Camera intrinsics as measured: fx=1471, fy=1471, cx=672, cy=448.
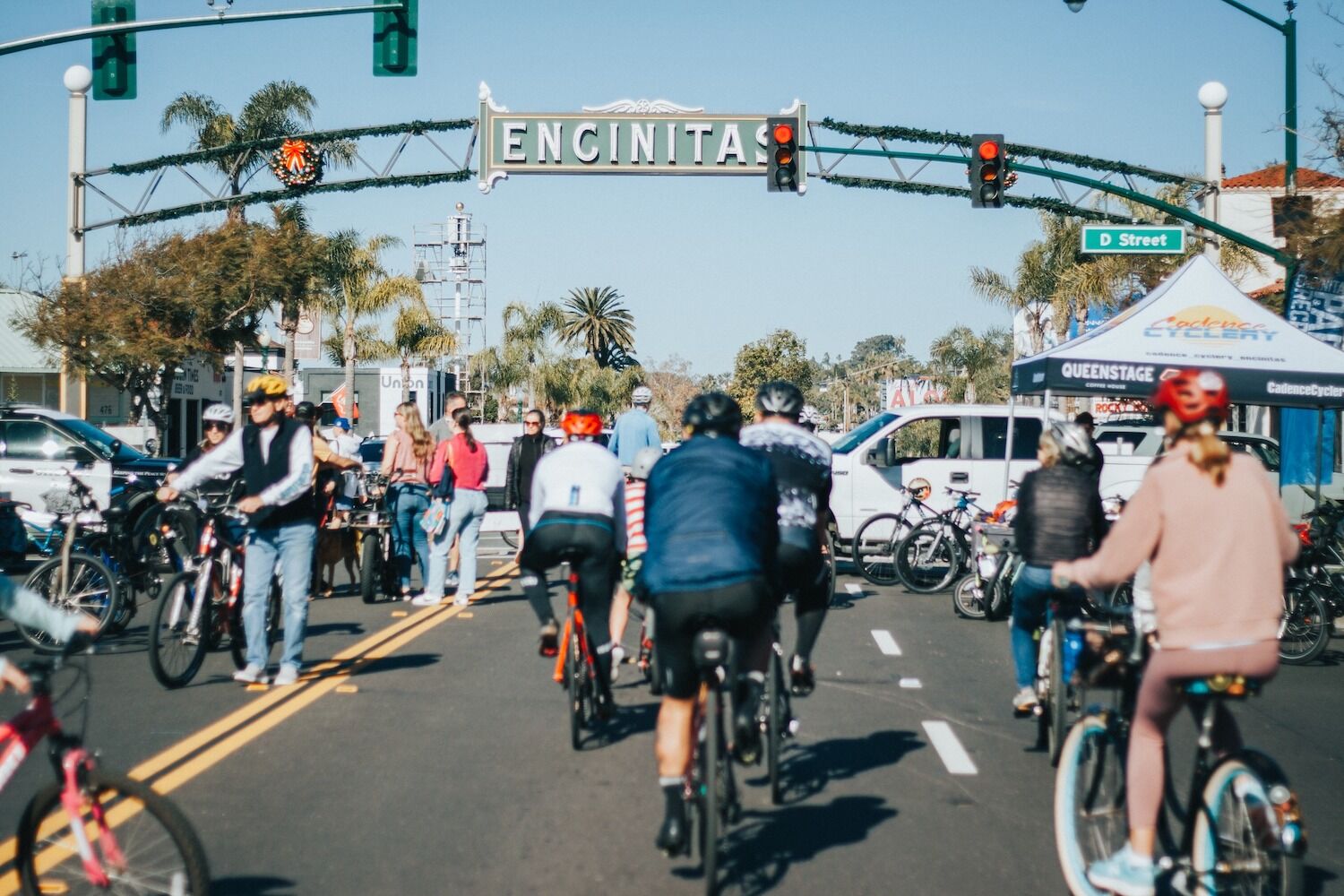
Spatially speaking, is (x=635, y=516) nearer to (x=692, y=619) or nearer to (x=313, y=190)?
(x=692, y=619)

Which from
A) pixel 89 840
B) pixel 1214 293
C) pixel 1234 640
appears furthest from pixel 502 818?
pixel 1214 293

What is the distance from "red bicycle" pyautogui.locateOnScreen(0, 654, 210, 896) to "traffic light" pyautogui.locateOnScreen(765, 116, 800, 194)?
17604mm

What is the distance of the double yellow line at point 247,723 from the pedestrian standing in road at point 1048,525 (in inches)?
170

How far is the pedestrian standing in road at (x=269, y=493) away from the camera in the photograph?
9.19 meters

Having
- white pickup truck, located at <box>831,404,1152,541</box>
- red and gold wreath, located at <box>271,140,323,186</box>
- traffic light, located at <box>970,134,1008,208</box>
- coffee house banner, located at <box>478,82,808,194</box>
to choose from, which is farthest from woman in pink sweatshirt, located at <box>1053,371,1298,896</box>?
red and gold wreath, located at <box>271,140,323,186</box>

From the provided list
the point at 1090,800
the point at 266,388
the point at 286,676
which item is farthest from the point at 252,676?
the point at 1090,800

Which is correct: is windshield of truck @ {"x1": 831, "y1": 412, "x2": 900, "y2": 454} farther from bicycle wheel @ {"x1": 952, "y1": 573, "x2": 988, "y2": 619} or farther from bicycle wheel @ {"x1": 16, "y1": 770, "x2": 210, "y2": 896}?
bicycle wheel @ {"x1": 16, "y1": 770, "x2": 210, "y2": 896}

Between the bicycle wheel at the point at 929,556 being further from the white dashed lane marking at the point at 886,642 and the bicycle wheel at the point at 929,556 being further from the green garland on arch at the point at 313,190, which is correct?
the green garland on arch at the point at 313,190

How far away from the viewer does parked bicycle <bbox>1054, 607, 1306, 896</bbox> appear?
4402mm

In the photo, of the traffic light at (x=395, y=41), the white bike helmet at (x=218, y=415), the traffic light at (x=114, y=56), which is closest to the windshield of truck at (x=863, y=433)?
the traffic light at (x=395, y=41)

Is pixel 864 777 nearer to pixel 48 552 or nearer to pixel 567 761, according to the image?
pixel 567 761

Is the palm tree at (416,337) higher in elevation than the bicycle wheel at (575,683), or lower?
higher

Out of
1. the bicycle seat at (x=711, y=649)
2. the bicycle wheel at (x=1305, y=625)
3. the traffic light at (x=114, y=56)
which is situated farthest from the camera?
the traffic light at (x=114, y=56)

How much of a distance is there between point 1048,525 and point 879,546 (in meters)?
9.57
